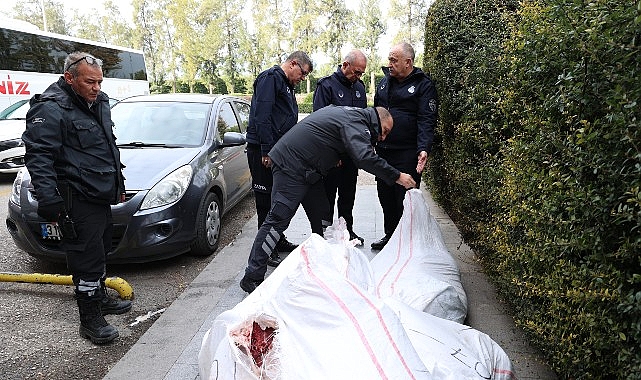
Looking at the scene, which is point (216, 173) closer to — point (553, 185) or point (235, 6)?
point (553, 185)

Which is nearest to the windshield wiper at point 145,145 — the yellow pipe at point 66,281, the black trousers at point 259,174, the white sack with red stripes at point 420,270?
the black trousers at point 259,174

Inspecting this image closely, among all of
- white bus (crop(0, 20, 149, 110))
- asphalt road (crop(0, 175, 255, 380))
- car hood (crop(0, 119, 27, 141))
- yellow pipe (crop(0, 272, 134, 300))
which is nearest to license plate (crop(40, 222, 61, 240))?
yellow pipe (crop(0, 272, 134, 300))

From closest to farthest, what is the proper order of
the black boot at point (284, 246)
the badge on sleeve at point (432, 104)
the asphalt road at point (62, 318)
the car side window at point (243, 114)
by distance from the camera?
the asphalt road at point (62, 318), the badge on sleeve at point (432, 104), the black boot at point (284, 246), the car side window at point (243, 114)

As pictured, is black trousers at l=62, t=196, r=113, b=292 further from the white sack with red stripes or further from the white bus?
the white bus

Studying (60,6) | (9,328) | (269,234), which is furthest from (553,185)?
(60,6)

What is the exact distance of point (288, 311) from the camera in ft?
6.67

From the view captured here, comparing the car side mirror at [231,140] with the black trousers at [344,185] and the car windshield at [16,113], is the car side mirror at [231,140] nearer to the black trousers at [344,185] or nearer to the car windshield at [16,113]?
the black trousers at [344,185]

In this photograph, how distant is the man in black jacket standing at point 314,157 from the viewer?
11.6ft

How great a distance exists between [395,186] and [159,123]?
2793 mm

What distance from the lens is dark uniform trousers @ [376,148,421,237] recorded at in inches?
181

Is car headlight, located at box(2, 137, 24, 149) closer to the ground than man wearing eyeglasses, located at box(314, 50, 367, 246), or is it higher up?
closer to the ground

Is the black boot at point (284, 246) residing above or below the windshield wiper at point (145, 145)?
below

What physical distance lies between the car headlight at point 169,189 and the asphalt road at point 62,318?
725 mm

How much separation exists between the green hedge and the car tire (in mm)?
2771
